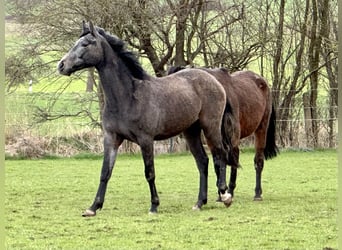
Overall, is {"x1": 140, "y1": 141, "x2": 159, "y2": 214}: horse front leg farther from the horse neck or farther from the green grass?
the horse neck

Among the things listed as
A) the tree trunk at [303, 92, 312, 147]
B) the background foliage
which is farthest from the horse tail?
the tree trunk at [303, 92, 312, 147]

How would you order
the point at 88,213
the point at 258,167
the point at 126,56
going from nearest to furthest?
the point at 88,213 → the point at 126,56 → the point at 258,167

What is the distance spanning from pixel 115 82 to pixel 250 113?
6.39ft

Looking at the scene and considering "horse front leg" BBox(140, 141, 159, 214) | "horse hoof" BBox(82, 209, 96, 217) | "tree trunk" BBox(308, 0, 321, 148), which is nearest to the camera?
"horse hoof" BBox(82, 209, 96, 217)

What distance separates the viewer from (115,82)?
6.96 metres

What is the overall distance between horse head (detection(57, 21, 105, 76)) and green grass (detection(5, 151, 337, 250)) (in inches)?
56.2

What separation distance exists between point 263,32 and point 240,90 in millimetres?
8622

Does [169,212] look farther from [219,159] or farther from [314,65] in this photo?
[314,65]

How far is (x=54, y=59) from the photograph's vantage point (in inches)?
623

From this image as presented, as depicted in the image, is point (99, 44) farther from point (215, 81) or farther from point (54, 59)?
point (54, 59)

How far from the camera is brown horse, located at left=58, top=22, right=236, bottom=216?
684 centimetres

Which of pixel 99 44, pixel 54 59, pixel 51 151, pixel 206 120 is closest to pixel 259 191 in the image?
pixel 206 120

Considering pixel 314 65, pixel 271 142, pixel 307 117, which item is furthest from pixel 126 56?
pixel 314 65

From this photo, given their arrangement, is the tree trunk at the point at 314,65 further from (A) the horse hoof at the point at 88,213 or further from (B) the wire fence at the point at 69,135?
(A) the horse hoof at the point at 88,213
